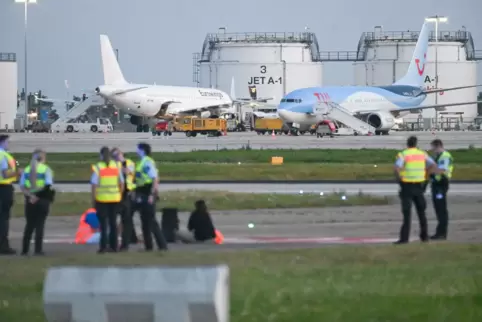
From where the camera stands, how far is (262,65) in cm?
12512

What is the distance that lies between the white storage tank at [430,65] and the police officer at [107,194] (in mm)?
107910

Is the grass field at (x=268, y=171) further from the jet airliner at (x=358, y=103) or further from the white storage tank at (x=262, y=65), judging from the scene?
the white storage tank at (x=262, y=65)

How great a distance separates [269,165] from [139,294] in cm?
3543

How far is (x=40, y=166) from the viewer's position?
19.6 m

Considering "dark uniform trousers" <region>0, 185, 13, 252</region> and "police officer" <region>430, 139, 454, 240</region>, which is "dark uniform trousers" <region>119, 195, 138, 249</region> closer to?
"dark uniform trousers" <region>0, 185, 13, 252</region>

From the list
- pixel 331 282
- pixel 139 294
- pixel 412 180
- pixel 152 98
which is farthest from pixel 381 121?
pixel 139 294

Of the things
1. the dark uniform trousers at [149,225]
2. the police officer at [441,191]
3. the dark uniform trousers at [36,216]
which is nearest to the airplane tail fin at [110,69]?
the police officer at [441,191]

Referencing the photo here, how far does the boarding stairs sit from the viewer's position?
88125 mm

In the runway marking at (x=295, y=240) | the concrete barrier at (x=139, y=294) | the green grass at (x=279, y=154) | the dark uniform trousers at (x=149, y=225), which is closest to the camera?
the concrete barrier at (x=139, y=294)

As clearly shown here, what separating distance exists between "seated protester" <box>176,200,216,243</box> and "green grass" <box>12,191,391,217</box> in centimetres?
639

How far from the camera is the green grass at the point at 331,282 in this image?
13.1 metres

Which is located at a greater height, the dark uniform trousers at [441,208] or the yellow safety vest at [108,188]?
the yellow safety vest at [108,188]

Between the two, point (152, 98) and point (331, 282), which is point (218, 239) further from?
point (152, 98)

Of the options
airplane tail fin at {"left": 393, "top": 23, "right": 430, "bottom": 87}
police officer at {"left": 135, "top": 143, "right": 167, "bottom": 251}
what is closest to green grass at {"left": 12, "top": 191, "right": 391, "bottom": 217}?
police officer at {"left": 135, "top": 143, "right": 167, "bottom": 251}
